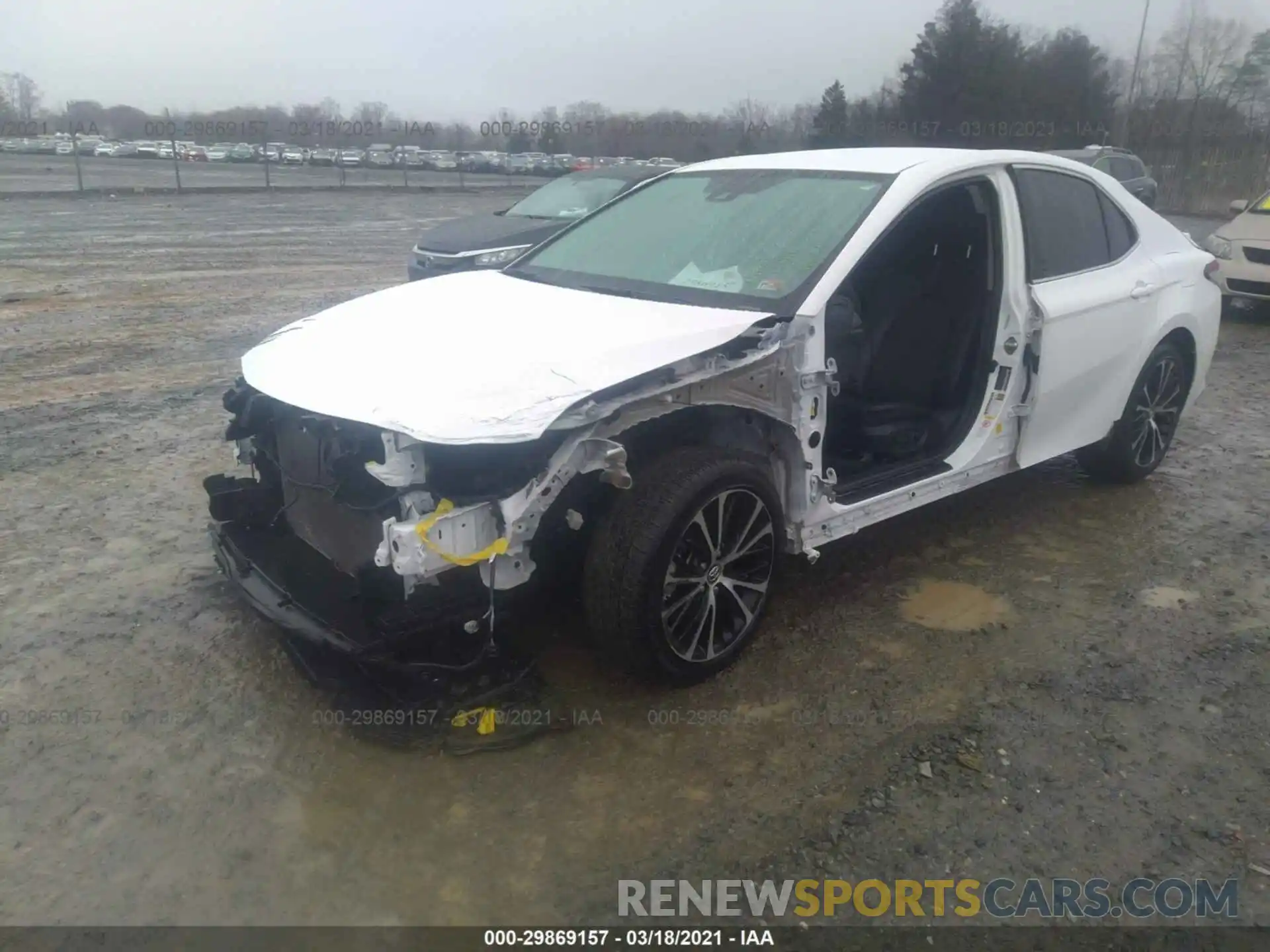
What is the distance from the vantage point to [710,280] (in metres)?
3.75

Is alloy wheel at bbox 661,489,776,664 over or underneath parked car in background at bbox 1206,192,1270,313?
underneath

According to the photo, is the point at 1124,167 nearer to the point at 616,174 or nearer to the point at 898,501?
the point at 616,174

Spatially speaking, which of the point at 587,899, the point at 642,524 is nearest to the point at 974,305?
the point at 642,524

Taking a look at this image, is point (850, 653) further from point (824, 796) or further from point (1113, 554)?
point (1113, 554)

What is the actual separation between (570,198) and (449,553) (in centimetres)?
850

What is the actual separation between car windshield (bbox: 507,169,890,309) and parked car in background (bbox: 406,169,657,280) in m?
3.88

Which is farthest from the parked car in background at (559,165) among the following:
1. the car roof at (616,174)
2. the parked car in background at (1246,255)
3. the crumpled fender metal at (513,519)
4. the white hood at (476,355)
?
the crumpled fender metal at (513,519)

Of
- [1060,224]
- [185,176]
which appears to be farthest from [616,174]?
[185,176]

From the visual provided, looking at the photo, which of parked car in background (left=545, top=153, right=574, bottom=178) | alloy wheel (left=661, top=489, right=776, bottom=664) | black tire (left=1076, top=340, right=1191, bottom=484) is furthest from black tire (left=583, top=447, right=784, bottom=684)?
parked car in background (left=545, top=153, right=574, bottom=178)

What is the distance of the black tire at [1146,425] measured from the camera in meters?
4.94

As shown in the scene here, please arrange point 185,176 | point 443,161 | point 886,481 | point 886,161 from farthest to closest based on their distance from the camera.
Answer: point 443,161
point 185,176
point 886,161
point 886,481

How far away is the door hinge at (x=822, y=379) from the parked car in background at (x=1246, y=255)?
868cm

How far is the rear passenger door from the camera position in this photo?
421 cm

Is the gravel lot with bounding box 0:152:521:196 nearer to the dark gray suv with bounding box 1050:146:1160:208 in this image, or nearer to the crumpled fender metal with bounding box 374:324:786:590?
the dark gray suv with bounding box 1050:146:1160:208
